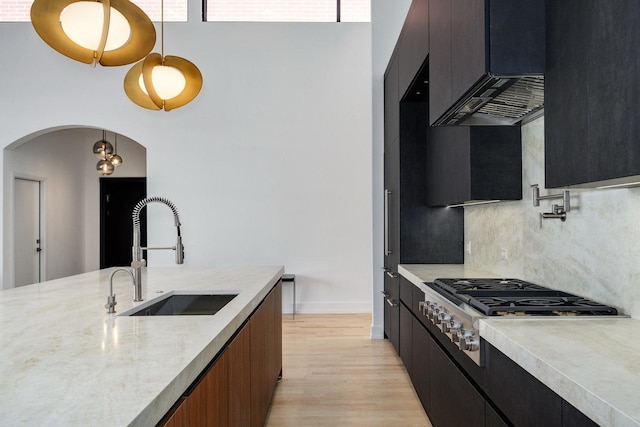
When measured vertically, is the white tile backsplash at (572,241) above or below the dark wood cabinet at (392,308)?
above

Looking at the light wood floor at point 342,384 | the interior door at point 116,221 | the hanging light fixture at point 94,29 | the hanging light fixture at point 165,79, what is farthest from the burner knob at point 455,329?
the interior door at point 116,221

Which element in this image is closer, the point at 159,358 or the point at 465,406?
the point at 159,358

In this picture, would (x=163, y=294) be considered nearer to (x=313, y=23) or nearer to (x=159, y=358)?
(x=159, y=358)

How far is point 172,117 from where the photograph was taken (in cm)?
600

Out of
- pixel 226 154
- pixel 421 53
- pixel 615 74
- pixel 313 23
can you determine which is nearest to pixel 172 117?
pixel 226 154

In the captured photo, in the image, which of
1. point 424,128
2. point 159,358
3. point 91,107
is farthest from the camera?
point 91,107

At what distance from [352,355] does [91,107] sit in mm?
4728

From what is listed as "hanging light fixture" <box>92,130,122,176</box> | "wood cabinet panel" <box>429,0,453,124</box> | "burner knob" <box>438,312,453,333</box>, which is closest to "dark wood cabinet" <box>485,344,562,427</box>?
"burner knob" <box>438,312,453,333</box>

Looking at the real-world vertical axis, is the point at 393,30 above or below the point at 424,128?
above

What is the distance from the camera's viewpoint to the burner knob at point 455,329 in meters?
1.76

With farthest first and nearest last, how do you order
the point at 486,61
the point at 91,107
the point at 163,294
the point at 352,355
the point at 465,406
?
the point at 91,107
the point at 352,355
the point at 163,294
the point at 465,406
the point at 486,61

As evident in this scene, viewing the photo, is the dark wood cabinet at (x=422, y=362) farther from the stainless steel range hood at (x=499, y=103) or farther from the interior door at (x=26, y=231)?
the interior door at (x=26, y=231)

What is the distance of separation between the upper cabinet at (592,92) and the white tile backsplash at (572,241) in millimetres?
400

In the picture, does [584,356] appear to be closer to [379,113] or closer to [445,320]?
[445,320]
